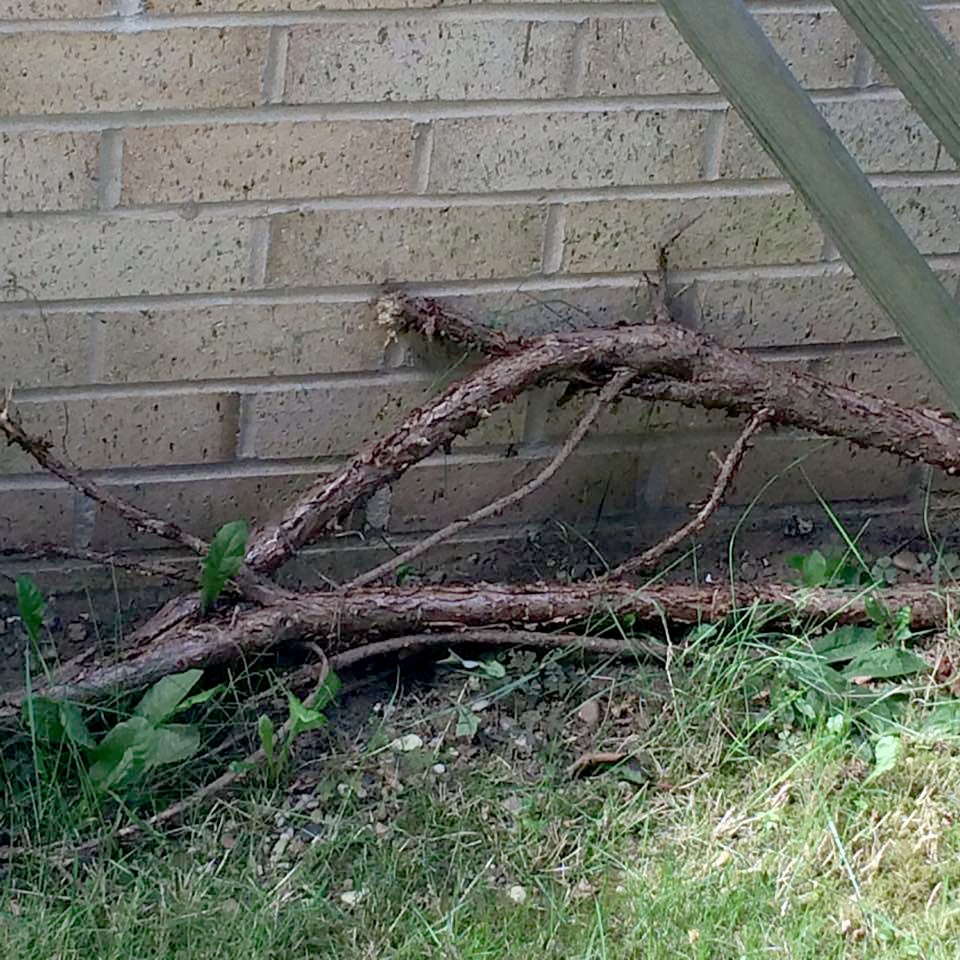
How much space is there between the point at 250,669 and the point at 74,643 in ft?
1.24

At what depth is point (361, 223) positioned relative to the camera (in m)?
2.62

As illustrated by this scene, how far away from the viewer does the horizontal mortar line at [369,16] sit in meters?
2.37

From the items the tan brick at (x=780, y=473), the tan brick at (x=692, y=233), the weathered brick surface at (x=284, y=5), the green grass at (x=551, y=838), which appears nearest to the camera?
the green grass at (x=551, y=838)

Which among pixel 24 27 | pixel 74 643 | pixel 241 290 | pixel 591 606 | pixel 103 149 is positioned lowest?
pixel 74 643

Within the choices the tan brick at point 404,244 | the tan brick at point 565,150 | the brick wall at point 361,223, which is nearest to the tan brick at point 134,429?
the brick wall at point 361,223

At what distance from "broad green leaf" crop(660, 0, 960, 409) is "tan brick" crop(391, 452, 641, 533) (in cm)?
128

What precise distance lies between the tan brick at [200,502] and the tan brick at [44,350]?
0.23 meters

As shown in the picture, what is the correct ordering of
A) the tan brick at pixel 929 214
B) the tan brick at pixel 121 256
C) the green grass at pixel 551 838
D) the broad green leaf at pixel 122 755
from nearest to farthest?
1. the green grass at pixel 551 838
2. the broad green leaf at pixel 122 755
3. the tan brick at pixel 121 256
4. the tan brick at pixel 929 214

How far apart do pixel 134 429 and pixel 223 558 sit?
365mm

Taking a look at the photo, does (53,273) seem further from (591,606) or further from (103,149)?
(591,606)

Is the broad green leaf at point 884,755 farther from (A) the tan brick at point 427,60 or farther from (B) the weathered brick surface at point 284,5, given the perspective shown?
(B) the weathered brick surface at point 284,5

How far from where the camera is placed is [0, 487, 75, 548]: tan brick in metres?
2.69

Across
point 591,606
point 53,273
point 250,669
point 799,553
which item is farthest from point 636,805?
point 53,273

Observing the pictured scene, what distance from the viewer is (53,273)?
254cm
